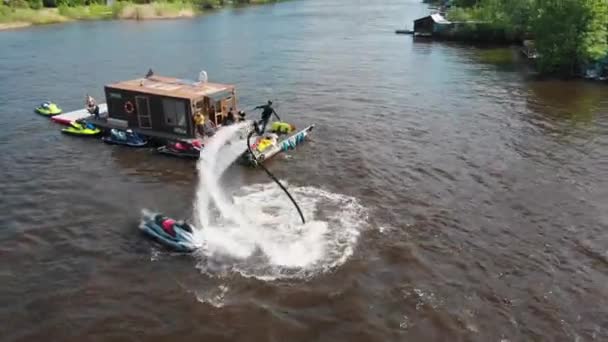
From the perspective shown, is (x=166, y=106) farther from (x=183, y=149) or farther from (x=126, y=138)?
(x=126, y=138)

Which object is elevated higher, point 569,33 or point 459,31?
point 459,31

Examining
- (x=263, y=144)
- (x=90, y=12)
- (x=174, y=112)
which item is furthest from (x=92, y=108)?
(x=90, y=12)

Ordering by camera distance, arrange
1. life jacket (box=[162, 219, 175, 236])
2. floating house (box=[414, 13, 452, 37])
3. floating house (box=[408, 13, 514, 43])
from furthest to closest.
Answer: floating house (box=[414, 13, 452, 37]), floating house (box=[408, 13, 514, 43]), life jacket (box=[162, 219, 175, 236])

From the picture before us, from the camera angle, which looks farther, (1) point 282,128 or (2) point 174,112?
(1) point 282,128

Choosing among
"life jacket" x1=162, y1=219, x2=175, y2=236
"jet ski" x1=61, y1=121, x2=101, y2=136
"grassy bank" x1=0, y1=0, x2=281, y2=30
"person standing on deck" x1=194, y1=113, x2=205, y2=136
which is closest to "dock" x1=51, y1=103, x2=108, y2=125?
"jet ski" x1=61, y1=121, x2=101, y2=136

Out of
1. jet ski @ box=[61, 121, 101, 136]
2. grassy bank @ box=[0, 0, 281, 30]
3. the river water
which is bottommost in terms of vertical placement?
the river water

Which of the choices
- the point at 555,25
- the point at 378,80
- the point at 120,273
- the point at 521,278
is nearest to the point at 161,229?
the point at 120,273

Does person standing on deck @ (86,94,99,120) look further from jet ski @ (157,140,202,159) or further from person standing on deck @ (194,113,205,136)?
person standing on deck @ (194,113,205,136)
